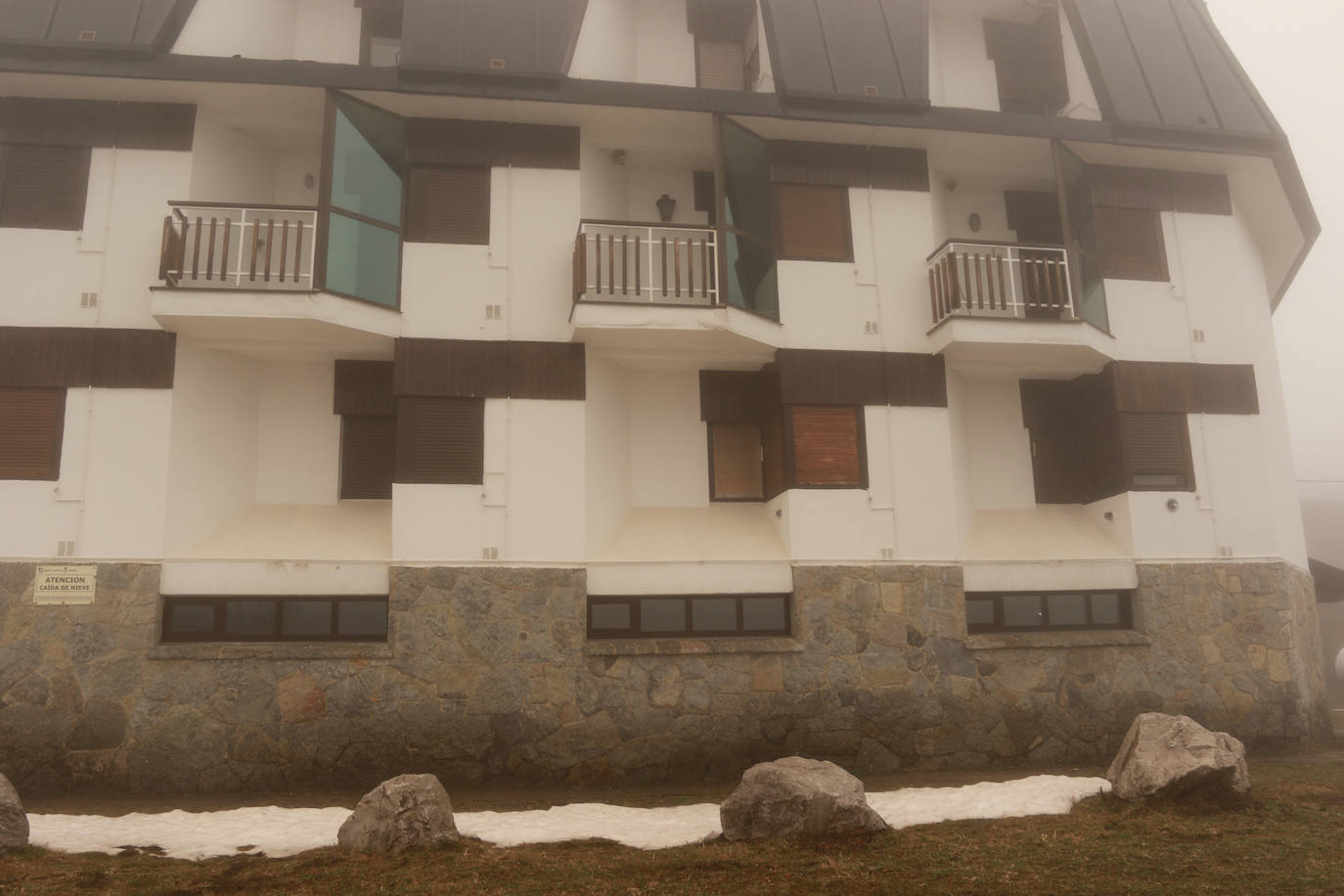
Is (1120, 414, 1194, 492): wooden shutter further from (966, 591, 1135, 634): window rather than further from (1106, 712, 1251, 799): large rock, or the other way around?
(1106, 712, 1251, 799): large rock

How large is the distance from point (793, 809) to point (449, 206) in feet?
30.3

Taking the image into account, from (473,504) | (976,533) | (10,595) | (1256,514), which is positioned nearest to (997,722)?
(976,533)

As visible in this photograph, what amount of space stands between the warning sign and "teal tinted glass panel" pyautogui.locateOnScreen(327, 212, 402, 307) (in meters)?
4.82

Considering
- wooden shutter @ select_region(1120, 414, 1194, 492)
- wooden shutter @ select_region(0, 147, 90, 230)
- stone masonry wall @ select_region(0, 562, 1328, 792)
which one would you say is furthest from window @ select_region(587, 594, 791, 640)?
wooden shutter @ select_region(0, 147, 90, 230)

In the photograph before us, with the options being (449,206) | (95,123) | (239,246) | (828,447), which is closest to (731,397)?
(828,447)

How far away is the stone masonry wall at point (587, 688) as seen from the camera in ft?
33.3

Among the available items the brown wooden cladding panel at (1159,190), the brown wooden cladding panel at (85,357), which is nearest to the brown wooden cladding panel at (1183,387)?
the brown wooden cladding panel at (1159,190)

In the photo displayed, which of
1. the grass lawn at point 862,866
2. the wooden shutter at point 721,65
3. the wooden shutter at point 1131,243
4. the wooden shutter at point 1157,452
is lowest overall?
the grass lawn at point 862,866

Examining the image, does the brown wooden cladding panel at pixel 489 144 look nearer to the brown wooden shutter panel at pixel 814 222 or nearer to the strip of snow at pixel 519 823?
the brown wooden shutter panel at pixel 814 222

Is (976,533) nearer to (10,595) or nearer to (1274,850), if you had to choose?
(1274,850)

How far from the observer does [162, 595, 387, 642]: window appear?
420 inches

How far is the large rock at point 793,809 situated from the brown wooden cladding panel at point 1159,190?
34.6ft

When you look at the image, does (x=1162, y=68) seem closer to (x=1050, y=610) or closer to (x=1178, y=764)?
(x=1050, y=610)

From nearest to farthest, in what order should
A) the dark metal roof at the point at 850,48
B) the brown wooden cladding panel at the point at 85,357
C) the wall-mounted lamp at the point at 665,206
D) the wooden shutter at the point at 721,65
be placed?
the brown wooden cladding panel at the point at 85,357 → the dark metal roof at the point at 850,48 → the wall-mounted lamp at the point at 665,206 → the wooden shutter at the point at 721,65
